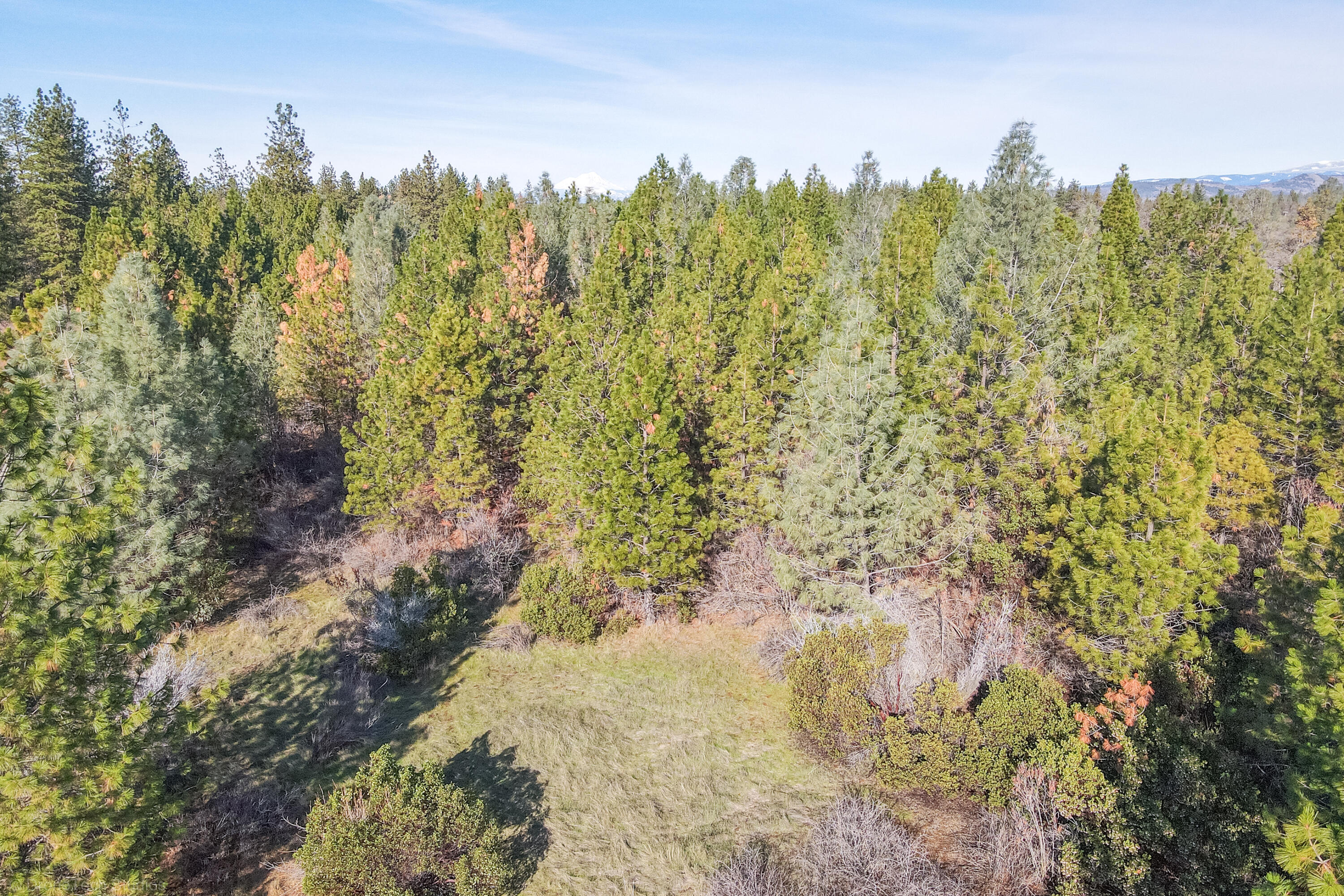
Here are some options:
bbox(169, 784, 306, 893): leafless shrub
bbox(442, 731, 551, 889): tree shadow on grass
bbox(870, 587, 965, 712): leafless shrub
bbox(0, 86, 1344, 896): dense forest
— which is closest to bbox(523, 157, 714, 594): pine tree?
bbox(0, 86, 1344, 896): dense forest

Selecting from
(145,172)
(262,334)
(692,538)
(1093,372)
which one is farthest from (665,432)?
(145,172)

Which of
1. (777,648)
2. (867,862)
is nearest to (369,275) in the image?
(777,648)

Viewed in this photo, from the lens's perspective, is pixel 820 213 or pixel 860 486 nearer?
pixel 860 486

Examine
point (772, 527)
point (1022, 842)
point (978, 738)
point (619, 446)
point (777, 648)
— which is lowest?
point (777, 648)

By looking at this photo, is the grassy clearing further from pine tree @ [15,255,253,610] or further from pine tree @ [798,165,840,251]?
pine tree @ [798,165,840,251]

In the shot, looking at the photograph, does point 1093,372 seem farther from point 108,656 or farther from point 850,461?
point 108,656

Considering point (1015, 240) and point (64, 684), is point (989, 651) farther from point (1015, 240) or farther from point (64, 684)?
point (64, 684)

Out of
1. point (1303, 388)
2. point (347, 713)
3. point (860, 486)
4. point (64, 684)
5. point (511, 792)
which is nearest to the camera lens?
point (64, 684)
